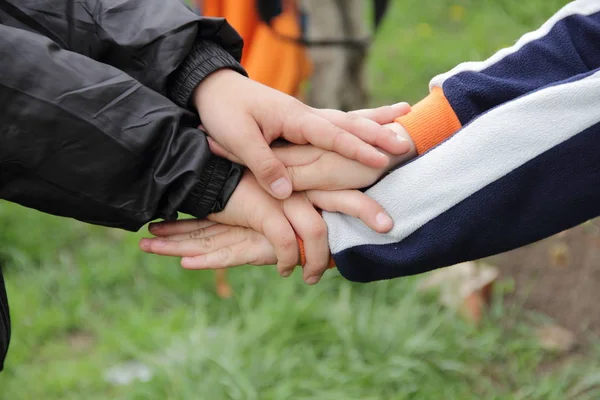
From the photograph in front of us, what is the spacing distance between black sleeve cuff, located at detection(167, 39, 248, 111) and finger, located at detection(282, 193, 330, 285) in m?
0.31

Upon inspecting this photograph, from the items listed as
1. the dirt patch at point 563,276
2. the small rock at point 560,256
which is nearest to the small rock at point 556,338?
the dirt patch at point 563,276

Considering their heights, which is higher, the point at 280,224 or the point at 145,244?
the point at 280,224

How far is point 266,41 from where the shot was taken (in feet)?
9.69

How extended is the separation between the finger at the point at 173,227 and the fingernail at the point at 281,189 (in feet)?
0.68

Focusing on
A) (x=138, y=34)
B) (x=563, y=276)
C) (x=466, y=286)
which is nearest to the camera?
(x=138, y=34)

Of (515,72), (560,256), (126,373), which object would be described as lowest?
(126,373)

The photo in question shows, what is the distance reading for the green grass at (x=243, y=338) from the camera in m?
2.56

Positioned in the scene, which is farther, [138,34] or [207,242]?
[207,242]

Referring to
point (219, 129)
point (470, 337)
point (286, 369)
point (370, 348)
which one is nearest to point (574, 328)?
point (470, 337)

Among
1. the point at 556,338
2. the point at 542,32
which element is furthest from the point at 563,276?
the point at 542,32

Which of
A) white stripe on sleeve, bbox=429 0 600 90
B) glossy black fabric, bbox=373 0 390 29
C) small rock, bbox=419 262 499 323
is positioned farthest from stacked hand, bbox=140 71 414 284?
small rock, bbox=419 262 499 323

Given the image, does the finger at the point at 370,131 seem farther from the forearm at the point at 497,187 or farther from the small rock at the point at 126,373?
the small rock at the point at 126,373

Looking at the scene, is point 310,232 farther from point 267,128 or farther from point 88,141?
point 88,141

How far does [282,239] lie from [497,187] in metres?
0.44
